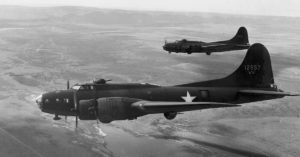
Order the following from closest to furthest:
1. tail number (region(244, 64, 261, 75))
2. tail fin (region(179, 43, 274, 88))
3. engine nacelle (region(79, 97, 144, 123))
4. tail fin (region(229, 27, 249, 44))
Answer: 1. engine nacelle (region(79, 97, 144, 123))
2. tail fin (region(179, 43, 274, 88))
3. tail number (region(244, 64, 261, 75))
4. tail fin (region(229, 27, 249, 44))

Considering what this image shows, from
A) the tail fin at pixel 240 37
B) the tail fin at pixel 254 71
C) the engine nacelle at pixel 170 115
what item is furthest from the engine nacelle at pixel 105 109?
the tail fin at pixel 240 37

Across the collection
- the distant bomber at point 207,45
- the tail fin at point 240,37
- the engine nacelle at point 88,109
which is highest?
the tail fin at point 240,37

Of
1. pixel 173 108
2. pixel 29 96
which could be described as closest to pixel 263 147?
pixel 173 108

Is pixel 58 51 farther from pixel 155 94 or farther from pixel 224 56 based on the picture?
pixel 155 94

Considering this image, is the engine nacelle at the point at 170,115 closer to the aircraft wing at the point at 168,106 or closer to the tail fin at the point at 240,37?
the aircraft wing at the point at 168,106

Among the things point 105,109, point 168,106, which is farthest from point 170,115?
point 105,109

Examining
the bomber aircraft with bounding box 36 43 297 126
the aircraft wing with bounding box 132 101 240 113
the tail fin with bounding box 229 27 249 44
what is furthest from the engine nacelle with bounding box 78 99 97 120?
the tail fin with bounding box 229 27 249 44

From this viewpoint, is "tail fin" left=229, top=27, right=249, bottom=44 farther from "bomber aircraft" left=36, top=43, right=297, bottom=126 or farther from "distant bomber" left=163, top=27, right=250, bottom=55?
"bomber aircraft" left=36, top=43, right=297, bottom=126

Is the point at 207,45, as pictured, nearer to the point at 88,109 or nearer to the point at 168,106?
Result: the point at 168,106
